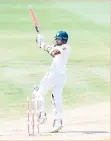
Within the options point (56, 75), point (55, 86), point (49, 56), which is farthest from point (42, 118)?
point (49, 56)

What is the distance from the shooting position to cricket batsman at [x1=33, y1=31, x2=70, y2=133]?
12648 mm

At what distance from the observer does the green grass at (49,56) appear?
54.7 feet

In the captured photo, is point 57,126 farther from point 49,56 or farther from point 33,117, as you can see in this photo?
point 49,56

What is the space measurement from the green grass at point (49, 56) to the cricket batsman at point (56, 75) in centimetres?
195

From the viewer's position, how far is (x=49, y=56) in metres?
21.9

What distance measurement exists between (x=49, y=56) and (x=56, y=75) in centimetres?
912

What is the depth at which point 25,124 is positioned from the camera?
1385 cm

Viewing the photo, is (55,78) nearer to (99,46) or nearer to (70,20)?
(99,46)

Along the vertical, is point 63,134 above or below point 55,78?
below

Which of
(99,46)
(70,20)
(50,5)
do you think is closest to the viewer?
(99,46)

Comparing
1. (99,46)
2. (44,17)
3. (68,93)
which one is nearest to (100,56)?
(99,46)

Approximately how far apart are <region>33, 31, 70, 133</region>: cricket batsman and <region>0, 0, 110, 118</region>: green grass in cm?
195

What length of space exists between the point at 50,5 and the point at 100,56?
416 inches

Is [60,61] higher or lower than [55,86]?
higher
